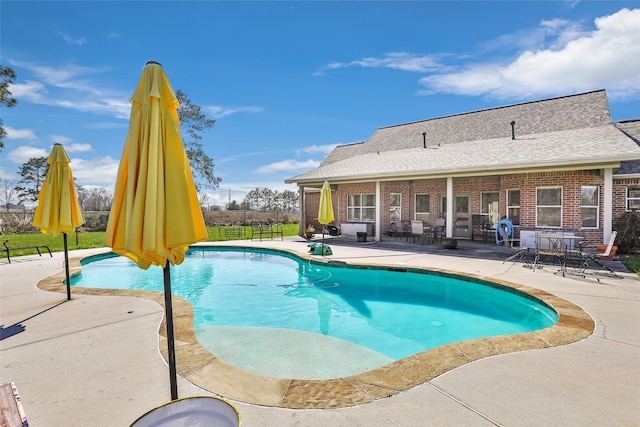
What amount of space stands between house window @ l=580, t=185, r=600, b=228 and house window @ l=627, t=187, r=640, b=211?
1128 millimetres

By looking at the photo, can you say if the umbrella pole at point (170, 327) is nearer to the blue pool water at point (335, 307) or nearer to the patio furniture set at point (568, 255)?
the blue pool water at point (335, 307)

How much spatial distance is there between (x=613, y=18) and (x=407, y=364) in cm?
1395

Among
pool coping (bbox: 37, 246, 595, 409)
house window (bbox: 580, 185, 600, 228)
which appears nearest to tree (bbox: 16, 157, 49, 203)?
pool coping (bbox: 37, 246, 595, 409)

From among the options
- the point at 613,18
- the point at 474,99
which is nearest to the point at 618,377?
the point at 613,18

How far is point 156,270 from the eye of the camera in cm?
974

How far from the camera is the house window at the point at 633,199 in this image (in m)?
10.7

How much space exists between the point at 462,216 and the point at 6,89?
23.8m

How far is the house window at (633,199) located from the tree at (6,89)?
2739 centimetres

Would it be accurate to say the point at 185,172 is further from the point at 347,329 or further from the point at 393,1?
the point at 393,1

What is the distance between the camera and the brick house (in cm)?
1045

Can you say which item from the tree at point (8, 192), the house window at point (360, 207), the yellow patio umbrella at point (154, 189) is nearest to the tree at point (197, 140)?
the house window at point (360, 207)

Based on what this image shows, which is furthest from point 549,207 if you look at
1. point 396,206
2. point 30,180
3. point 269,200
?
point 30,180

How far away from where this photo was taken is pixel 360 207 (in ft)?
59.4

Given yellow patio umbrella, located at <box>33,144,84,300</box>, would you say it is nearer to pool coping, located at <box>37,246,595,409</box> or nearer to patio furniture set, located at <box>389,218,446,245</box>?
pool coping, located at <box>37,246,595,409</box>
